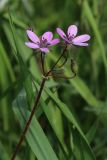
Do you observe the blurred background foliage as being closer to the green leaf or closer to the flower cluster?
the green leaf

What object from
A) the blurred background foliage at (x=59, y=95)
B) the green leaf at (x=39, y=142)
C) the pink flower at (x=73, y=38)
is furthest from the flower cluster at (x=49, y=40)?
the green leaf at (x=39, y=142)

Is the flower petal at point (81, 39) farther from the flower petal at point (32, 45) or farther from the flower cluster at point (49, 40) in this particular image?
the flower petal at point (32, 45)

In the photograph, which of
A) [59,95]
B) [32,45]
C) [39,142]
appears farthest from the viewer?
[59,95]

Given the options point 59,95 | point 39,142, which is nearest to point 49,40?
point 39,142

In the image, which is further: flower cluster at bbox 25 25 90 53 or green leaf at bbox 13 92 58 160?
green leaf at bbox 13 92 58 160

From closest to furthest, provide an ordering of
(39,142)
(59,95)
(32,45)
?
(32,45), (39,142), (59,95)

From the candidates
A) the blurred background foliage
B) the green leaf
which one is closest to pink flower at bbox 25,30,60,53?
the blurred background foliage

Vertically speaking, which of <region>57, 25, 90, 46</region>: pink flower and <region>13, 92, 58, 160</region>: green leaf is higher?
<region>57, 25, 90, 46</region>: pink flower

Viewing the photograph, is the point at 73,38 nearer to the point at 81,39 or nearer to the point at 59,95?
the point at 81,39
